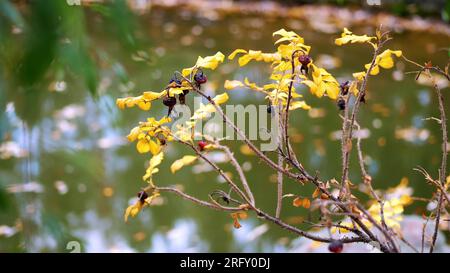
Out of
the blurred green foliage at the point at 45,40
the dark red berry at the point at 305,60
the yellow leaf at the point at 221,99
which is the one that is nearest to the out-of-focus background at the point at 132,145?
the blurred green foliage at the point at 45,40

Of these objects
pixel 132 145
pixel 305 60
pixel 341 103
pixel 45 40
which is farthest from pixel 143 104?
pixel 132 145

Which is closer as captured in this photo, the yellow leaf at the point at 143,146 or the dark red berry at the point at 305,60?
the dark red berry at the point at 305,60

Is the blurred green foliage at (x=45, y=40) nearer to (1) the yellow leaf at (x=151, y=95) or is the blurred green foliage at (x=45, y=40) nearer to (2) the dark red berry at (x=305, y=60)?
(1) the yellow leaf at (x=151, y=95)

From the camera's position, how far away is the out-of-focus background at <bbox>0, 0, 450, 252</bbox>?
0.63 metres

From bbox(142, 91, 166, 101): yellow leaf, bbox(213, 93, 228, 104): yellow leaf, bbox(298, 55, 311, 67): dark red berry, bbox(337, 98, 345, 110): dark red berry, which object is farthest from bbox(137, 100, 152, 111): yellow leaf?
bbox(337, 98, 345, 110): dark red berry

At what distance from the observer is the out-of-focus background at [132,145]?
63 cm

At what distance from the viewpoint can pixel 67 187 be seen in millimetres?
3291

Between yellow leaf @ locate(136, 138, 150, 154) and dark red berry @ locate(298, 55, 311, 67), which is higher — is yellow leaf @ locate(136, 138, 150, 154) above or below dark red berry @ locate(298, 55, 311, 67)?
below

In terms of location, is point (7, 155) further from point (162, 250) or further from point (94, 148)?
point (162, 250)

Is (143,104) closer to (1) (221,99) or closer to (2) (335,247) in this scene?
(1) (221,99)

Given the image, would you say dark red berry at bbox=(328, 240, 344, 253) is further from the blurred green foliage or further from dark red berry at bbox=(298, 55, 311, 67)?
the blurred green foliage

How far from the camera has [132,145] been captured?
3891 millimetres

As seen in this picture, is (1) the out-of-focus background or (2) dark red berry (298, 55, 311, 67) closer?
(1) the out-of-focus background
